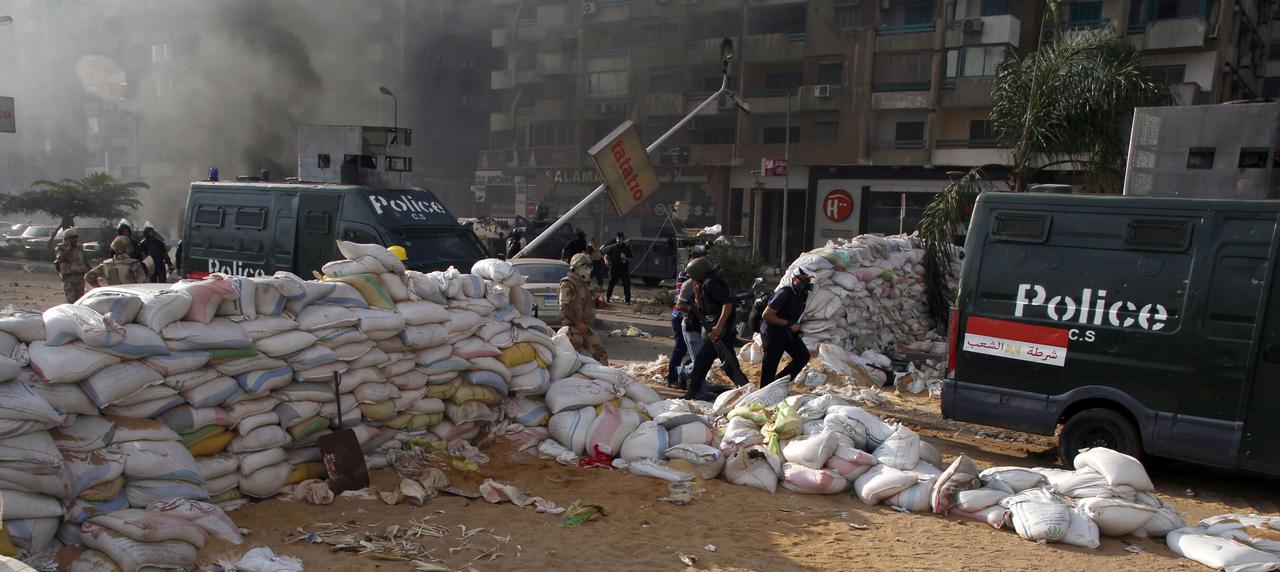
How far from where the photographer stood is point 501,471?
216 inches

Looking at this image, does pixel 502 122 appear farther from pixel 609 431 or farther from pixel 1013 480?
pixel 1013 480

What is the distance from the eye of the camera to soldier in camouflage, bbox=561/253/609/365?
26.9 ft

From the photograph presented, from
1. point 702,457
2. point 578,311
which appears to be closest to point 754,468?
point 702,457

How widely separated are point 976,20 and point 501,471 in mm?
28409

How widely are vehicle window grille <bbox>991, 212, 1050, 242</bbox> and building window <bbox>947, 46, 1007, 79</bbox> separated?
24.6 metres

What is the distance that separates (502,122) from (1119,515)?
41.0m

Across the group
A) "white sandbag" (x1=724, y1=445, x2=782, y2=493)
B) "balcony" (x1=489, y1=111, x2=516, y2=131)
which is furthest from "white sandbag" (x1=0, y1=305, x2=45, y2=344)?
"balcony" (x1=489, y1=111, x2=516, y2=131)

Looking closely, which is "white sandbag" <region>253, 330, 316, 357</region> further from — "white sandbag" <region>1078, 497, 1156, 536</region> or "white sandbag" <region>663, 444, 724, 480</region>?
"white sandbag" <region>1078, 497, 1156, 536</region>

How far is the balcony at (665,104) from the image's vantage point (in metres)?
36.0

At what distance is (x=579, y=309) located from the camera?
8219 millimetres

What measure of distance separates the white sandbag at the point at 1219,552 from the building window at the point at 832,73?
1150 inches

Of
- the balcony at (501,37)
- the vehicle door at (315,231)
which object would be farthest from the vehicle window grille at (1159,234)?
the balcony at (501,37)

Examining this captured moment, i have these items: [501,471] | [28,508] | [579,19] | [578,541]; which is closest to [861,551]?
[578,541]

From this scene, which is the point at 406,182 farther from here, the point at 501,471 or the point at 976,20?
the point at 976,20
